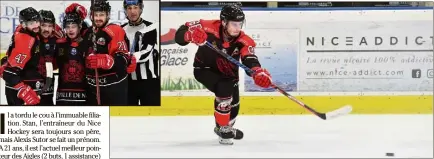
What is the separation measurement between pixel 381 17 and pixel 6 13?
6.85 feet

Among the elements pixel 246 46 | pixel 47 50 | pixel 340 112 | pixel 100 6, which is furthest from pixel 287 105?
pixel 47 50

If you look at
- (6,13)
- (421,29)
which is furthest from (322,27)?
(6,13)

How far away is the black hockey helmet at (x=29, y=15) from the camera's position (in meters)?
3.07

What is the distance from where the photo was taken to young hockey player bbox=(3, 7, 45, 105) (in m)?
2.98

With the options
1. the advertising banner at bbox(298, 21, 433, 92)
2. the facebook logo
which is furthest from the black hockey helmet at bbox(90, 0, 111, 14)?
the facebook logo

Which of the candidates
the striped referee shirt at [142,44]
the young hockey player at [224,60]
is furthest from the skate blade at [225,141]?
the striped referee shirt at [142,44]

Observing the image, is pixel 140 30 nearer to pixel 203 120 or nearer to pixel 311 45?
pixel 203 120

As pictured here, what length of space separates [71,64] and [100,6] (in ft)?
1.08

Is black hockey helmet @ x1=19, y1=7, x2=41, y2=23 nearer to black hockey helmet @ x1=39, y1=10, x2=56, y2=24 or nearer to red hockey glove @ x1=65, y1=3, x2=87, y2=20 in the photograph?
black hockey helmet @ x1=39, y1=10, x2=56, y2=24

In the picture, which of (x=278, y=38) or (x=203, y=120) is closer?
(x=203, y=120)

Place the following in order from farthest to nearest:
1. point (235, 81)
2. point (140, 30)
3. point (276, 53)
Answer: point (276, 53) → point (235, 81) → point (140, 30)

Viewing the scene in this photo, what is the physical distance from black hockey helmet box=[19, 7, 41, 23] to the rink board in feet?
2.05

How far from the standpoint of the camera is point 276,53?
346 cm

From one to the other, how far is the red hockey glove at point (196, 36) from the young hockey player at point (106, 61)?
0.36m
